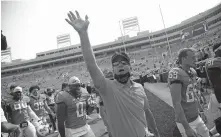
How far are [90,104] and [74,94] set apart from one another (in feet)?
1.50

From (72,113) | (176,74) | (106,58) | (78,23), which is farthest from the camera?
(106,58)

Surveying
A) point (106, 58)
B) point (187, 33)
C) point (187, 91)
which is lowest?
point (187, 91)

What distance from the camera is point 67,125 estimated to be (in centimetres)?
400

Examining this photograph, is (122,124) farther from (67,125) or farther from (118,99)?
(67,125)

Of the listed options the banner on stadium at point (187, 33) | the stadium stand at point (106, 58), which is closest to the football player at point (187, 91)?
the banner on stadium at point (187, 33)

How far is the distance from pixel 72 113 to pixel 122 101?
190 centimetres

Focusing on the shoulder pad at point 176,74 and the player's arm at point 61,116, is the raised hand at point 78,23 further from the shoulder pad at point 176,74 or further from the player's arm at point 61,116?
the player's arm at point 61,116

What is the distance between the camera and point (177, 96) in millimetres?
3031

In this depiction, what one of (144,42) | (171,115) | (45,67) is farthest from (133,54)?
(171,115)

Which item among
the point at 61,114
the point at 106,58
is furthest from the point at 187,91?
the point at 106,58

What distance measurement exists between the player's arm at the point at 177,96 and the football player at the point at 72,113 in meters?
1.73

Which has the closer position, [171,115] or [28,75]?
[171,115]

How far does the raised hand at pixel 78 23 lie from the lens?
2164 mm

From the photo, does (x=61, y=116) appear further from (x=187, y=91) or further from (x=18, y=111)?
(x=18, y=111)
